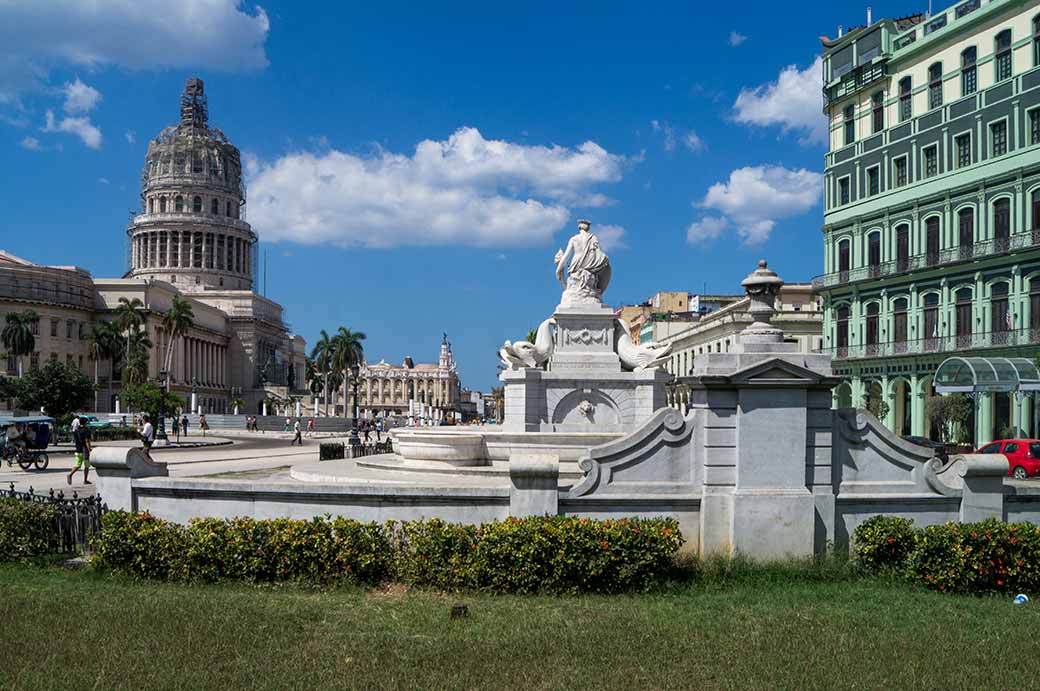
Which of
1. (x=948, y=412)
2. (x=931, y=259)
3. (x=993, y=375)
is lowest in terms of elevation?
(x=948, y=412)

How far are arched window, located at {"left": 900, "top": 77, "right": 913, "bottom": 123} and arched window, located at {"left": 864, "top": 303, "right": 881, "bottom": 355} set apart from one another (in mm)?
9931

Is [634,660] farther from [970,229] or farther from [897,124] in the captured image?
[897,124]

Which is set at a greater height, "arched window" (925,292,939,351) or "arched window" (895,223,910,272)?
"arched window" (895,223,910,272)

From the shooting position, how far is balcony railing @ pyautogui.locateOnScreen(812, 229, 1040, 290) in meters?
39.6

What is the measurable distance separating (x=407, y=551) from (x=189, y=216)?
14904 cm

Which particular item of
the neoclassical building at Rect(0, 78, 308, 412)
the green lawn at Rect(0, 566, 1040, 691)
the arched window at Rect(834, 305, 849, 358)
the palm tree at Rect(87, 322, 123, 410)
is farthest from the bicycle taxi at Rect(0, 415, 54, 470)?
the neoclassical building at Rect(0, 78, 308, 412)

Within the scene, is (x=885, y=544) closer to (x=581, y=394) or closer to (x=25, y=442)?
(x=581, y=394)

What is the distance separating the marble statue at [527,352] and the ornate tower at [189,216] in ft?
445

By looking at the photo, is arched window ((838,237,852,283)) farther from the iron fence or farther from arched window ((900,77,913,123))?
the iron fence

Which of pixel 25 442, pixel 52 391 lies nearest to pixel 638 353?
pixel 25 442

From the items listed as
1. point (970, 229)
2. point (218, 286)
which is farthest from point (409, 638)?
point (218, 286)

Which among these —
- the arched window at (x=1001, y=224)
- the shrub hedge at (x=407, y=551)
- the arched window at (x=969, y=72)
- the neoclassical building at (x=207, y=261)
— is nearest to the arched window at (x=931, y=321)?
the arched window at (x=1001, y=224)

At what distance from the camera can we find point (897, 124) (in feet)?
156

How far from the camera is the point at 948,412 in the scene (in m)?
40.2
